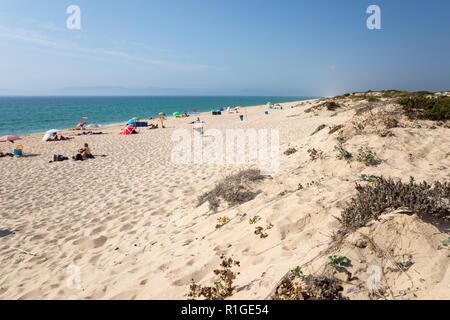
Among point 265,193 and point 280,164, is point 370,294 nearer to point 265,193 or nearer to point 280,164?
point 265,193

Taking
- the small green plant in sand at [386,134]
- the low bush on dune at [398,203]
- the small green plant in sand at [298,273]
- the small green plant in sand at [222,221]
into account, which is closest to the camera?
the small green plant in sand at [298,273]

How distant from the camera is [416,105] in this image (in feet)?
29.2

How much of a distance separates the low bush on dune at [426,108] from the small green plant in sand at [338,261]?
8.38 metres

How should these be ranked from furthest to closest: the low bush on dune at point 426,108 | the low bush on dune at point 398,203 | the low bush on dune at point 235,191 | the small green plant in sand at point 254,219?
1. the low bush on dune at point 426,108
2. the low bush on dune at point 235,191
3. the small green plant in sand at point 254,219
4. the low bush on dune at point 398,203

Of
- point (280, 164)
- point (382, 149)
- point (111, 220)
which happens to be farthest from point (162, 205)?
point (382, 149)

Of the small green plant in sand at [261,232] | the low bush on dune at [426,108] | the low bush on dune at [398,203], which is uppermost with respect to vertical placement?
the low bush on dune at [426,108]

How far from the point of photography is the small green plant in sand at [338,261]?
2529 millimetres

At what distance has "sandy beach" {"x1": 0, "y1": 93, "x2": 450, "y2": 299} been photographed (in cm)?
268

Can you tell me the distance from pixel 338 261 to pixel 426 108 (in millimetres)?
9156

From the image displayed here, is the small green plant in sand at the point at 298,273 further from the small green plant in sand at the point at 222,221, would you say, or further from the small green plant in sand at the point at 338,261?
the small green plant in sand at the point at 222,221

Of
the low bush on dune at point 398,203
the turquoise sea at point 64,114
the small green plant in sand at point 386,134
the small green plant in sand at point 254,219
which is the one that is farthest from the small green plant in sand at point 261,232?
the turquoise sea at point 64,114

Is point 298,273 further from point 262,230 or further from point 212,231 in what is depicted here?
point 212,231

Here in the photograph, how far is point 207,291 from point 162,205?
434 centimetres

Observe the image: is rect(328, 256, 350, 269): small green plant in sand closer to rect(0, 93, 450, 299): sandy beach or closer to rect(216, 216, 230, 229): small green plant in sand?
rect(0, 93, 450, 299): sandy beach
